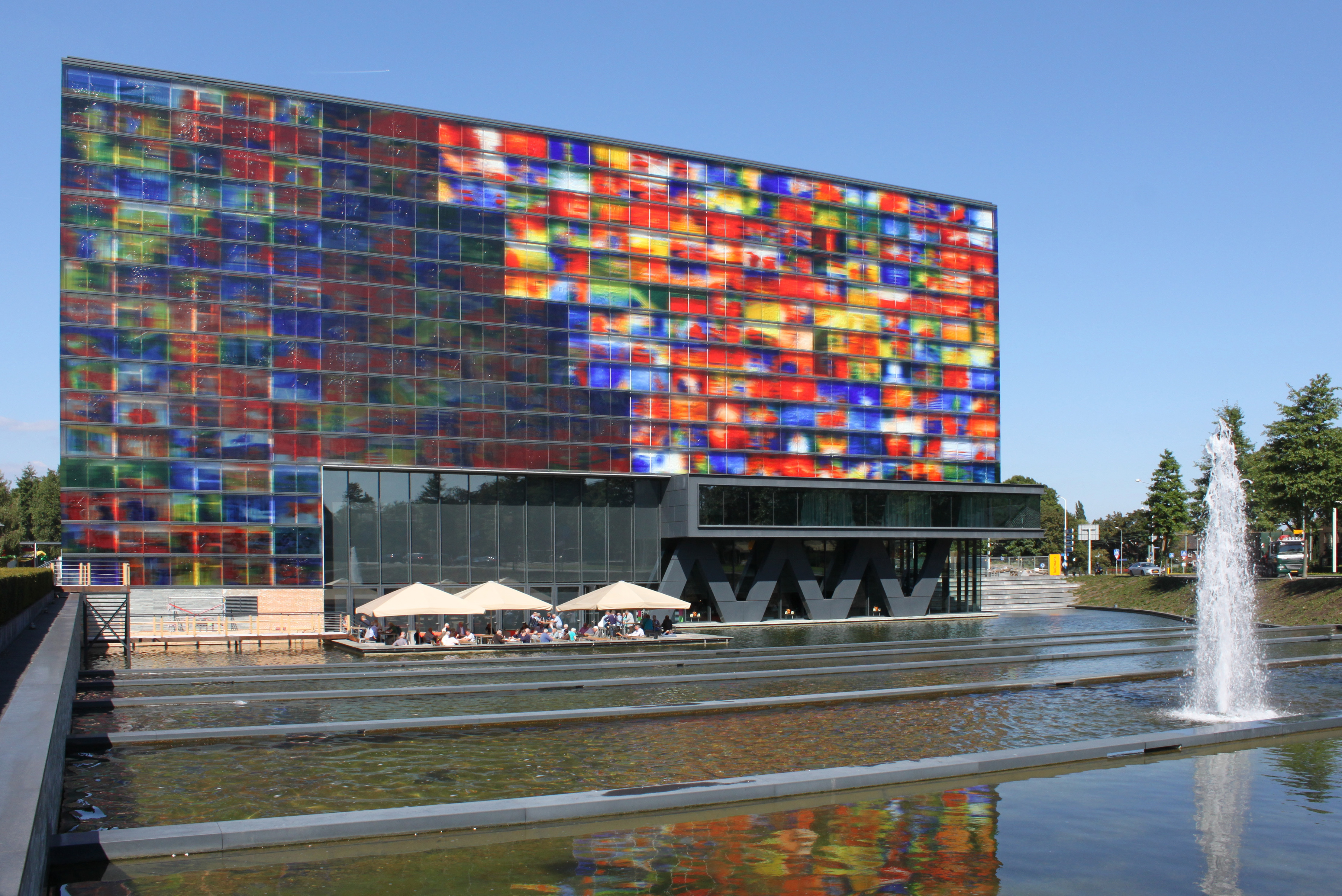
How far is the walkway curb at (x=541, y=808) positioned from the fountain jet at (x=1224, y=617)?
8.86 m

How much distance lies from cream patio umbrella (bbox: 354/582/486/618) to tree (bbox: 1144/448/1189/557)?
73667 millimetres

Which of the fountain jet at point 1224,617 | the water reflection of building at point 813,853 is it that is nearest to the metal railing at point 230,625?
the fountain jet at point 1224,617

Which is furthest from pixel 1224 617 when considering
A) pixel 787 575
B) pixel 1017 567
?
pixel 1017 567

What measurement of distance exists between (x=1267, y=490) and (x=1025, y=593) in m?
18.7

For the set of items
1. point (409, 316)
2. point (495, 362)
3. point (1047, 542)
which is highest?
point (409, 316)

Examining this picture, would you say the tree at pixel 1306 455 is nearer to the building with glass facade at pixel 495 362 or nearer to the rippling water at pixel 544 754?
the building with glass facade at pixel 495 362

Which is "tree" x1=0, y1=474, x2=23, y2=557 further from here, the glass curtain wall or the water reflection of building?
the water reflection of building

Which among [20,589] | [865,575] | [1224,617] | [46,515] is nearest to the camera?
[1224,617]

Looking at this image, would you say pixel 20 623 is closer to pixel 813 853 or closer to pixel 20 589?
pixel 20 589

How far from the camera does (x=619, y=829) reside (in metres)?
13.5

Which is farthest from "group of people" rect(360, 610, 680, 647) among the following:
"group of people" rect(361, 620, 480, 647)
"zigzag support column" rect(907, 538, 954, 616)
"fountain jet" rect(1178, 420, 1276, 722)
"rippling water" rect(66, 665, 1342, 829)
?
"zigzag support column" rect(907, 538, 954, 616)

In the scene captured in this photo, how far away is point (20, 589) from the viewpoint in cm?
2758

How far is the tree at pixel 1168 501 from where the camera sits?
95250mm

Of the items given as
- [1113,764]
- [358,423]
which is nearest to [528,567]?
[358,423]
